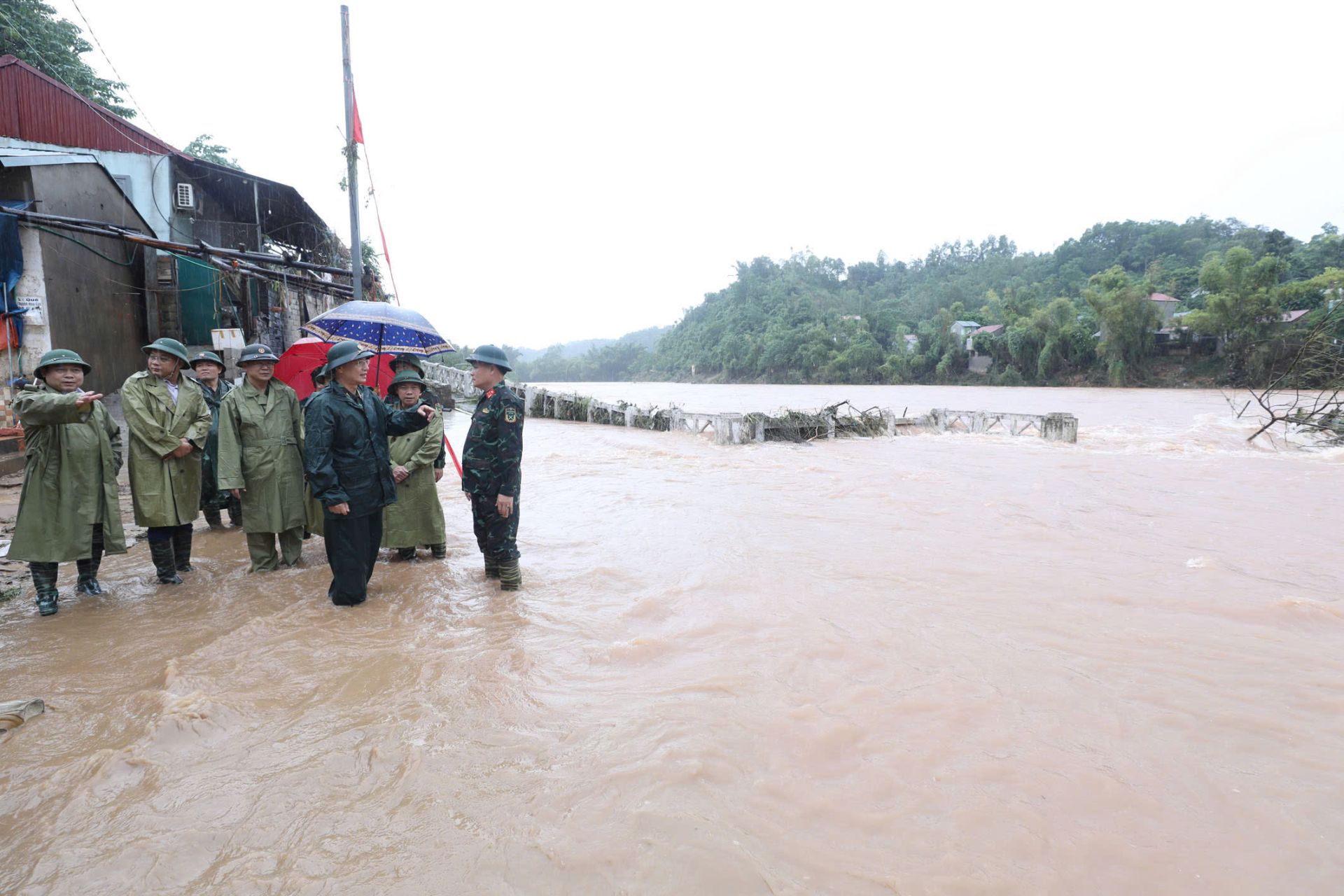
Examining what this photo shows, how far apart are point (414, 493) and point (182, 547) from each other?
1613 mm

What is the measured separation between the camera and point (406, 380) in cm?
456

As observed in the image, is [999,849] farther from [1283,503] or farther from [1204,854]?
[1283,503]

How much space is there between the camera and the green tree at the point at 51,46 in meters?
15.4

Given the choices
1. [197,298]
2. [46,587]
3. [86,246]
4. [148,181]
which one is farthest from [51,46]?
[46,587]

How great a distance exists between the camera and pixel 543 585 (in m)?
4.63

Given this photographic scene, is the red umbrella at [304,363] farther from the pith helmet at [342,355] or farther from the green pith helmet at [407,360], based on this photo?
the pith helmet at [342,355]

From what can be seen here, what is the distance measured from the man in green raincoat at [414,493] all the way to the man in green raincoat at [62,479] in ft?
5.24

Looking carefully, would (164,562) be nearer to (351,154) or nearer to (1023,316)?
(351,154)

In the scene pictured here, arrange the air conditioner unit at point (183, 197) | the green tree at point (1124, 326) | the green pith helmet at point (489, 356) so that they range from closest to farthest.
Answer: the green pith helmet at point (489, 356)
the air conditioner unit at point (183, 197)
the green tree at point (1124, 326)

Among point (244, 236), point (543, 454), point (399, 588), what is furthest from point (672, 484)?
point (244, 236)

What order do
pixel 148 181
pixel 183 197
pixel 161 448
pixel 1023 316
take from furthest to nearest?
pixel 1023 316, pixel 183 197, pixel 148 181, pixel 161 448

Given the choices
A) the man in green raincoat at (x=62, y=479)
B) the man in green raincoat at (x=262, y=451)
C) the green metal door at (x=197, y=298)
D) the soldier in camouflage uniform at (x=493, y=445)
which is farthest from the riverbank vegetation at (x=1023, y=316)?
the green metal door at (x=197, y=298)

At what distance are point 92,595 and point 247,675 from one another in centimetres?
204

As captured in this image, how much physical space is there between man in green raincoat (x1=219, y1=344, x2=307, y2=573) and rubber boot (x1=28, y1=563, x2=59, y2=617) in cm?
99
